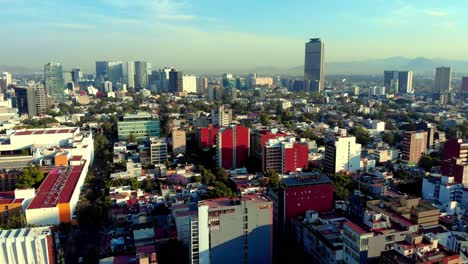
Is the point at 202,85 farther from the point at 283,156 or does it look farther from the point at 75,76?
the point at 283,156

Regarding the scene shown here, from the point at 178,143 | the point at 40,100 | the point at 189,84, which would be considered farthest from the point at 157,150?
the point at 189,84

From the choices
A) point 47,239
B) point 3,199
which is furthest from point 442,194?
point 3,199

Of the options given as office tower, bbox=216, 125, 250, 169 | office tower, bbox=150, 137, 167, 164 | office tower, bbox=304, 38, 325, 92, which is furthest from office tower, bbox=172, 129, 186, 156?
office tower, bbox=304, 38, 325, 92

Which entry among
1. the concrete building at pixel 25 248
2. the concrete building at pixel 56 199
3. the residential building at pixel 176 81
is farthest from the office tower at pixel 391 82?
the concrete building at pixel 25 248

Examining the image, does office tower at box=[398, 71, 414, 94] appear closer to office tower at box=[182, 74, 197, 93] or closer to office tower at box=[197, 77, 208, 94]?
office tower at box=[197, 77, 208, 94]

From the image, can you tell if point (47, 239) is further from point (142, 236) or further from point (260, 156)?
point (260, 156)

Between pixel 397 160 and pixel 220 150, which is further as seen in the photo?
pixel 397 160
